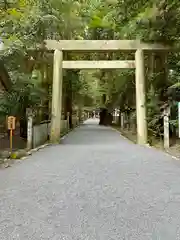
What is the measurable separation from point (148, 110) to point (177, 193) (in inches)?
470

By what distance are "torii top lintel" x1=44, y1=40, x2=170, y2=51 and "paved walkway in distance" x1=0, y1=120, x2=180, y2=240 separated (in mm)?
9678

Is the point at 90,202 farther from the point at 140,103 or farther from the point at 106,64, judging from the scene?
the point at 106,64

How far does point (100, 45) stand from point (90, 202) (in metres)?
13.5

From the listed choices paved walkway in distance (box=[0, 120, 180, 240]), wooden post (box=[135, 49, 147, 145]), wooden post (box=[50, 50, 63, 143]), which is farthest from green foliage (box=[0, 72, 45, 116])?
paved walkway in distance (box=[0, 120, 180, 240])

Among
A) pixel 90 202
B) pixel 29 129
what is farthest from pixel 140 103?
pixel 90 202

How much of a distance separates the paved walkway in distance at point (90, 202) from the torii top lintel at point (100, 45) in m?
9.68

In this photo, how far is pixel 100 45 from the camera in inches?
698

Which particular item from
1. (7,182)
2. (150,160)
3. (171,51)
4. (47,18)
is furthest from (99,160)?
(171,51)

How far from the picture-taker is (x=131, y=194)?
585cm

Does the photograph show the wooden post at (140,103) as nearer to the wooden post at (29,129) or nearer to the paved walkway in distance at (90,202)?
the wooden post at (29,129)

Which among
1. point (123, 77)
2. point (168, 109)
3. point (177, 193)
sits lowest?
point (177, 193)

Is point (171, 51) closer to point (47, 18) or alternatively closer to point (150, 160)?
point (47, 18)

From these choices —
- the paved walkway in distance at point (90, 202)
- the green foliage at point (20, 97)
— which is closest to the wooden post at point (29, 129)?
the green foliage at point (20, 97)

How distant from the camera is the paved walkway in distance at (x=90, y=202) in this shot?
3.87 m
